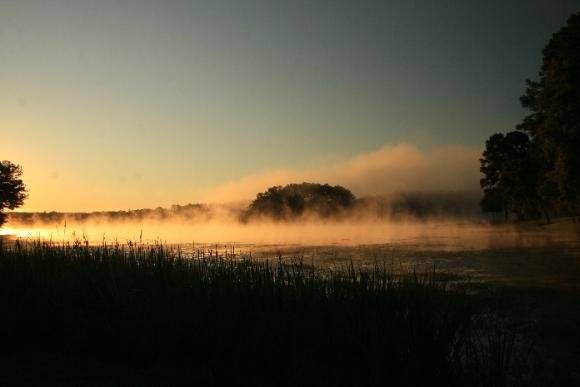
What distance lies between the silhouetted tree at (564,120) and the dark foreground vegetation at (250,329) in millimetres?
27706

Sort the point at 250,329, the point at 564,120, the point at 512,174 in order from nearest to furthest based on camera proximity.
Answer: the point at 250,329 → the point at 564,120 → the point at 512,174

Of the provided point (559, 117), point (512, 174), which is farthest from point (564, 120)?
point (512, 174)

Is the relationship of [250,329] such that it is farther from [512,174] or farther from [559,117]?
[512,174]

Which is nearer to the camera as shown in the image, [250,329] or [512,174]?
[250,329]

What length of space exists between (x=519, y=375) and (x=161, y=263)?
8896 millimetres

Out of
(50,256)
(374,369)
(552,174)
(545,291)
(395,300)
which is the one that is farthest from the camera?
(552,174)

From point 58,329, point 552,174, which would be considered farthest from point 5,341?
point 552,174

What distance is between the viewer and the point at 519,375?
28.0 ft

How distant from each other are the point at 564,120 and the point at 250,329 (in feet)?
118

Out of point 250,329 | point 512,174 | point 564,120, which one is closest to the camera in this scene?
point 250,329

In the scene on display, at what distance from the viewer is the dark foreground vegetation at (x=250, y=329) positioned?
307 inches

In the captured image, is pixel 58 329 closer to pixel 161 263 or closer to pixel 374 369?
pixel 161 263

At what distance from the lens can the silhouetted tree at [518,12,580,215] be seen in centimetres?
3622

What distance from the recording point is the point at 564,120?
37.2m
